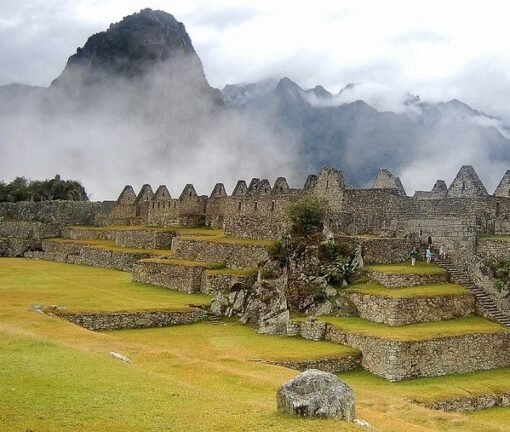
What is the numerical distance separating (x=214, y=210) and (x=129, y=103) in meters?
116

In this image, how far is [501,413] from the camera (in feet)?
74.0

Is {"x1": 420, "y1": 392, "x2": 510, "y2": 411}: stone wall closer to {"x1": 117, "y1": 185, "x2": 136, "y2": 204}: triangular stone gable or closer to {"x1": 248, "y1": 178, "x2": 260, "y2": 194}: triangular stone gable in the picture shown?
{"x1": 248, "y1": 178, "x2": 260, "y2": 194}: triangular stone gable

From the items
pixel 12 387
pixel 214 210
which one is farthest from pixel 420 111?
pixel 12 387

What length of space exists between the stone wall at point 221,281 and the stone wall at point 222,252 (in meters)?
1.49

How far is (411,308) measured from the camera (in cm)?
2867

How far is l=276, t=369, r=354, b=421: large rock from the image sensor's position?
43.5 feet

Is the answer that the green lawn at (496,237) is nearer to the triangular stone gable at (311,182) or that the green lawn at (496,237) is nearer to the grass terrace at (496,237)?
the grass terrace at (496,237)

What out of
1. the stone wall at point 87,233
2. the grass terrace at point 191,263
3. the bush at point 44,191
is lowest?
the grass terrace at point 191,263

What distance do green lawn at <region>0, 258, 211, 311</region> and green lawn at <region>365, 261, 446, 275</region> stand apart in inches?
366

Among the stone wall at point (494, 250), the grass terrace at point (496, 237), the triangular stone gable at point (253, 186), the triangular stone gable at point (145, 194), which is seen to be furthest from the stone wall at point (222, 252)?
the triangular stone gable at point (145, 194)

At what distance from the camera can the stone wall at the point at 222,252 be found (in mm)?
38900

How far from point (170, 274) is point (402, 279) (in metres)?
16.0

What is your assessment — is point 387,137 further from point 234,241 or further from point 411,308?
point 411,308

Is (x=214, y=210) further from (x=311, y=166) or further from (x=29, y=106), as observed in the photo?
(x=29, y=106)
